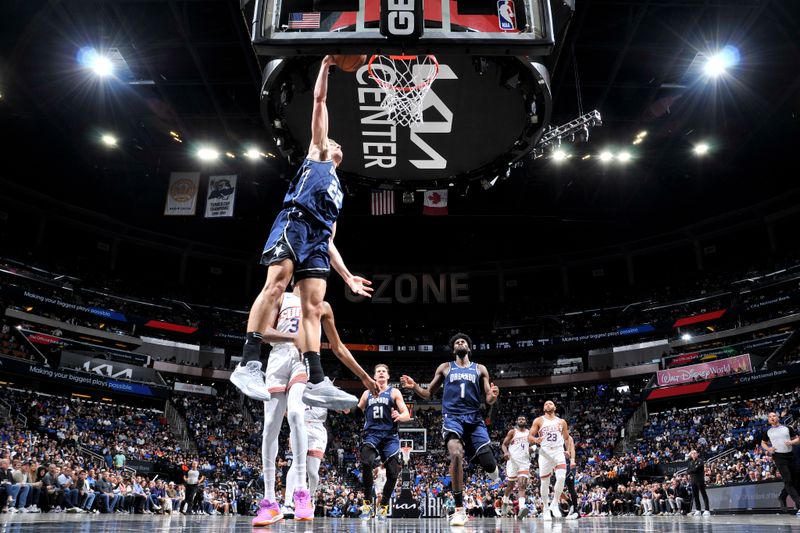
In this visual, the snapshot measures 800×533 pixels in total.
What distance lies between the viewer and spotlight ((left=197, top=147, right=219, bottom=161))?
2680 cm

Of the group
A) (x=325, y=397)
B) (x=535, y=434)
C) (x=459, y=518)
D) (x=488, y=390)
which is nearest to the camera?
(x=325, y=397)

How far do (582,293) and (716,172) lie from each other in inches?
580

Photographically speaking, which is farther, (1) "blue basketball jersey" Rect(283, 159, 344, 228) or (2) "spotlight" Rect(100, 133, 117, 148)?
(2) "spotlight" Rect(100, 133, 117, 148)

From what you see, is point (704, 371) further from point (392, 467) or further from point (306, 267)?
point (306, 267)

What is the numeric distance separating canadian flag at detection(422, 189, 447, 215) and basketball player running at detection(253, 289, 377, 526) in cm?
1727

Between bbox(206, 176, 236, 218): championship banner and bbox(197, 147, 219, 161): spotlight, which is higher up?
bbox(197, 147, 219, 161): spotlight

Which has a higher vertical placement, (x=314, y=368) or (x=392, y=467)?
(x=314, y=368)

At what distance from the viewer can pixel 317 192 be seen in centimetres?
493

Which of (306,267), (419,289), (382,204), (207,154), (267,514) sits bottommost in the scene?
(267,514)

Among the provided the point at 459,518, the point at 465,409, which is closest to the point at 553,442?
the point at 465,409

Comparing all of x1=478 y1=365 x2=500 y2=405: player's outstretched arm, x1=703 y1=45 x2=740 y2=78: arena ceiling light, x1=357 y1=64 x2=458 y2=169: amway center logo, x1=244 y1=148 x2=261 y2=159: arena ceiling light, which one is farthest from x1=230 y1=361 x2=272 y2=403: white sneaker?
x1=244 y1=148 x2=261 y2=159: arena ceiling light

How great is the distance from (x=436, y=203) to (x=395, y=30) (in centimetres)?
1818

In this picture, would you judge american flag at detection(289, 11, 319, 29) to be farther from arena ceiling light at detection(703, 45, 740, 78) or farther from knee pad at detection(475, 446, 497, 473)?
arena ceiling light at detection(703, 45, 740, 78)

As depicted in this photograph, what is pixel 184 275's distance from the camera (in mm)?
41531
